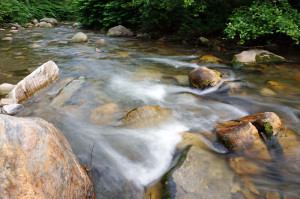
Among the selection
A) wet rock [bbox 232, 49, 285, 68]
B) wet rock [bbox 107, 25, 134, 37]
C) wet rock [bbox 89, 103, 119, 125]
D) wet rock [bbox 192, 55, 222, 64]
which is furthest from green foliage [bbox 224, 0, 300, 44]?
wet rock [bbox 107, 25, 134, 37]

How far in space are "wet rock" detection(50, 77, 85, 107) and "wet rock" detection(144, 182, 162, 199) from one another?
8.63 ft

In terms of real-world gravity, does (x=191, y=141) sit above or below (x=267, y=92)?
below

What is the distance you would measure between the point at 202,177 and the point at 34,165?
1.68 metres

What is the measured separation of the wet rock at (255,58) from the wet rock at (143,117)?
3638 mm

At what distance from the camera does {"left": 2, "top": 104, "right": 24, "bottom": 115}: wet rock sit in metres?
3.39

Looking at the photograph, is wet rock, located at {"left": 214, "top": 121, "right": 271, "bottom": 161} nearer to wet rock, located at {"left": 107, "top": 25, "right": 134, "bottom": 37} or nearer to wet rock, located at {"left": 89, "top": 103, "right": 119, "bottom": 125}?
wet rock, located at {"left": 89, "top": 103, "right": 119, "bottom": 125}

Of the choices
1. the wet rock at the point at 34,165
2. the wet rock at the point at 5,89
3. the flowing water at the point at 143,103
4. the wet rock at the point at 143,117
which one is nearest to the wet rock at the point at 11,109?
the flowing water at the point at 143,103

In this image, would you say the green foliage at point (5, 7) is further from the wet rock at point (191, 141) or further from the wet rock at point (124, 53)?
the wet rock at point (191, 141)

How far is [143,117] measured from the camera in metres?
3.34

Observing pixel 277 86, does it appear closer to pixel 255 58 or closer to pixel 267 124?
pixel 255 58

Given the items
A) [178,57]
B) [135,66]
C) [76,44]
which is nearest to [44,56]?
[76,44]

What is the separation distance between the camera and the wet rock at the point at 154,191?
2.08 m

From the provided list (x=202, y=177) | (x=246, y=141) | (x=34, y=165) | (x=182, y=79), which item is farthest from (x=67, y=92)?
(x=246, y=141)

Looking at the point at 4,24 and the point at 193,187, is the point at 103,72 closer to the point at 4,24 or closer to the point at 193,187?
the point at 193,187
